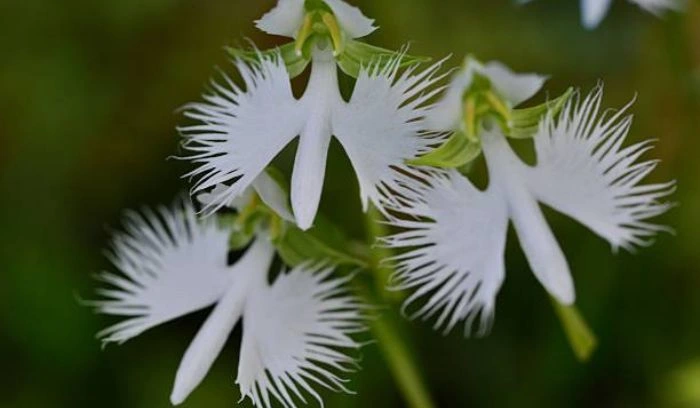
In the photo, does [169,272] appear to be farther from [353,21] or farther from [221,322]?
[353,21]

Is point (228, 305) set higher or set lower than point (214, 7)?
lower

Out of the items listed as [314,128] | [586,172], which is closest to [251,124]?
[314,128]

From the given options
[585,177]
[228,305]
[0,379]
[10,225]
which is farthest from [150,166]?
[585,177]

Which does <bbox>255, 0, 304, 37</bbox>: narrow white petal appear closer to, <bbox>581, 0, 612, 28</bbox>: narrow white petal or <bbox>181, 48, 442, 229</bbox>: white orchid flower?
<bbox>181, 48, 442, 229</bbox>: white orchid flower

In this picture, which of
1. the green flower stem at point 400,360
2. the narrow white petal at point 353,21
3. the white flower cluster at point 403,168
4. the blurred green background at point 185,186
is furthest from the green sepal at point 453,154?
the blurred green background at point 185,186

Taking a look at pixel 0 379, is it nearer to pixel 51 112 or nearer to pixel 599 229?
pixel 51 112

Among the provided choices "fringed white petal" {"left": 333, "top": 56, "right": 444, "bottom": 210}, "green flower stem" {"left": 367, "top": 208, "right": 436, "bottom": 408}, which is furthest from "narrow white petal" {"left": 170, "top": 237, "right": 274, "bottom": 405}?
"fringed white petal" {"left": 333, "top": 56, "right": 444, "bottom": 210}
